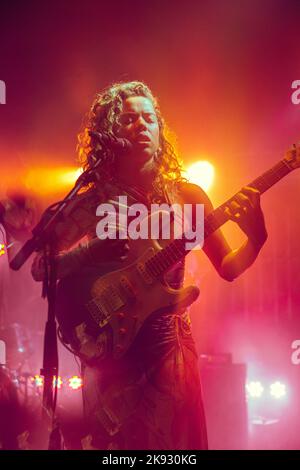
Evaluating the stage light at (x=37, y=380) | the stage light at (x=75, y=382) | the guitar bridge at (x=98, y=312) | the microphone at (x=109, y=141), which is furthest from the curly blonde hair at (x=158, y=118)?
the stage light at (x=37, y=380)

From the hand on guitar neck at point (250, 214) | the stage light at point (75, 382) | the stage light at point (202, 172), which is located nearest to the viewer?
the hand on guitar neck at point (250, 214)

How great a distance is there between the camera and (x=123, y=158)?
2299mm

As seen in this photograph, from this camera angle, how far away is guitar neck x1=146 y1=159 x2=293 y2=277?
2107mm

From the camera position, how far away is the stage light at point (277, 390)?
541cm

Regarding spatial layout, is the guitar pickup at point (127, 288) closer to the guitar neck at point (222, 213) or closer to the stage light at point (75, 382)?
the guitar neck at point (222, 213)

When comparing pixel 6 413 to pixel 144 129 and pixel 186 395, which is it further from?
pixel 144 129

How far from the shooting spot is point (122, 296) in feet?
6.89

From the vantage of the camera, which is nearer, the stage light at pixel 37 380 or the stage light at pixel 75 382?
the stage light at pixel 75 382

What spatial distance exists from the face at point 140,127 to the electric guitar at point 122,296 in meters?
0.38

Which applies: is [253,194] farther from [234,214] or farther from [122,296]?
[122,296]

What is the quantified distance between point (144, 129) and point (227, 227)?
293 cm

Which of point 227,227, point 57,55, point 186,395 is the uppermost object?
point 57,55

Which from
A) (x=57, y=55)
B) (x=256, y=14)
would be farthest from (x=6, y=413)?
(x=256, y=14)
